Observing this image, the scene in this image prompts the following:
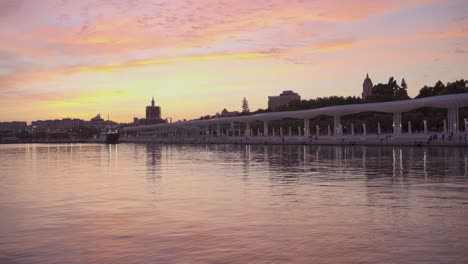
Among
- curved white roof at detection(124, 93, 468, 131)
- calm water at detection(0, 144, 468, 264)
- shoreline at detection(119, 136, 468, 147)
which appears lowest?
calm water at detection(0, 144, 468, 264)

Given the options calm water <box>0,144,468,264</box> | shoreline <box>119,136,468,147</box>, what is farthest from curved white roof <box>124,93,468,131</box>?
calm water <box>0,144,468,264</box>

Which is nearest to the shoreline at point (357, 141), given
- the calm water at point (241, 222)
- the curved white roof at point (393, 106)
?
the curved white roof at point (393, 106)

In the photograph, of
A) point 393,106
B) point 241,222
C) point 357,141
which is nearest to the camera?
point 241,222

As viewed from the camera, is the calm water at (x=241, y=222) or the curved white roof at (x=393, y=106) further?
the curved white roof at (x=393, y=106)

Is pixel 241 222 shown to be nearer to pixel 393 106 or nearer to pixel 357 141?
pixel 393 106

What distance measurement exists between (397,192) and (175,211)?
31.7 feet

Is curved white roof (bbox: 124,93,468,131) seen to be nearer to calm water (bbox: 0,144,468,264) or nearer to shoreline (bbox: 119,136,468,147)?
shoreline (bbox: 119,136,468,147)

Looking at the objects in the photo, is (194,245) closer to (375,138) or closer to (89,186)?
(89,186)

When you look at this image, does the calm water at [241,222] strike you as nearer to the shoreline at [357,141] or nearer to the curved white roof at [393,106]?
the shoreline at [357,141]

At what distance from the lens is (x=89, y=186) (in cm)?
2834

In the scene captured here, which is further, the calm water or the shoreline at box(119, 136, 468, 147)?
the shoreline at box(119, 136, 468, 147)

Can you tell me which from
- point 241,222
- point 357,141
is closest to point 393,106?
point 357,141

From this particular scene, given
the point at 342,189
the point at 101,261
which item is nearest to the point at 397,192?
the point at 342,189

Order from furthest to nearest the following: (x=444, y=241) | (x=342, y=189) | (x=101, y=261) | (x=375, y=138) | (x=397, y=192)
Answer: (x=375, y=138), (x=342, y=189), (x=397, y=192), (x=444, y=241), (x=101, y=261)
